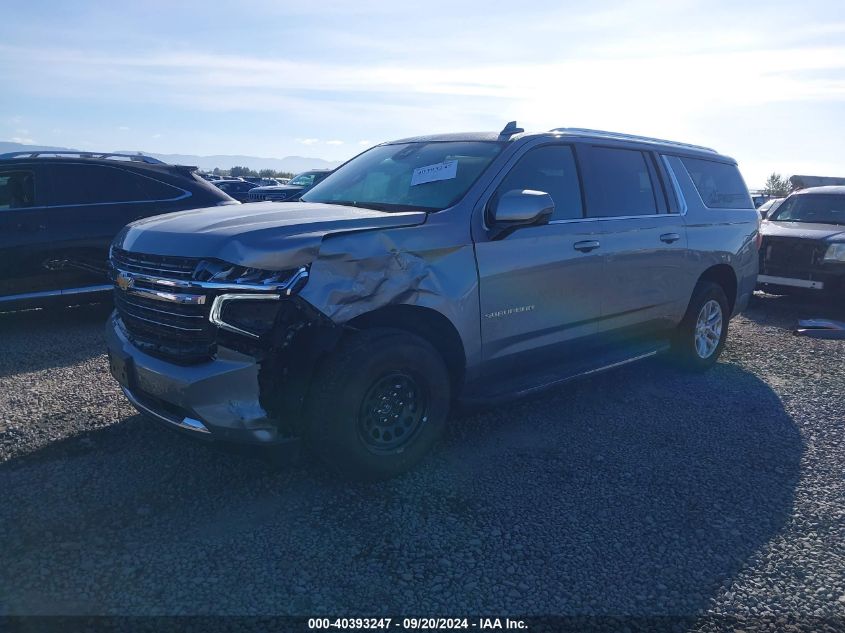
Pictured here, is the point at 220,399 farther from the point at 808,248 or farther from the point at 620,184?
the point at 808,248

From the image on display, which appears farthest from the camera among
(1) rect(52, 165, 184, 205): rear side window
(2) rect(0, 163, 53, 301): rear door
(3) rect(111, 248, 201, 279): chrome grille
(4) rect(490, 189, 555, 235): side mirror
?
(1) rect(52, 165, 184, 205): rear side window

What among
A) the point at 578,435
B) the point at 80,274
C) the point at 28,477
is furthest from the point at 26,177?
the point at 578,435

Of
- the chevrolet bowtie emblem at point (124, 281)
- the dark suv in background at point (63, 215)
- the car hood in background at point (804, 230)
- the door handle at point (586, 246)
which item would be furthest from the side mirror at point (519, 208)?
the car hood in background at point (804, 230)

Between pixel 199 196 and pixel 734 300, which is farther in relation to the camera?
pixel 199 196

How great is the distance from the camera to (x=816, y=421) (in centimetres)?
502

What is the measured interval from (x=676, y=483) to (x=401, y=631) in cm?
206

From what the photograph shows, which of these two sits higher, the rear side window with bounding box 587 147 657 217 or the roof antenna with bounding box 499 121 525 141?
the roof antenna with bounding box 499 121 525 141

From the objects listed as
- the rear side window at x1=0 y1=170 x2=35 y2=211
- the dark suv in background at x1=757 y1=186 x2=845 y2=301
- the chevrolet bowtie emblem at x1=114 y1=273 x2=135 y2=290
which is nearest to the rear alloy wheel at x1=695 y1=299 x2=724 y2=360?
the dark suv in background at x1=757 y1=186 x2=845 y2=301

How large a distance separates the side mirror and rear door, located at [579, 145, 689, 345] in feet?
2.92

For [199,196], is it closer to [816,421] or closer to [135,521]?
[135,521]

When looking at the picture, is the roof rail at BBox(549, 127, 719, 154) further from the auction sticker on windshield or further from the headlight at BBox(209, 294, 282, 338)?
the headlight at BBox(209, 294, 282, 338)

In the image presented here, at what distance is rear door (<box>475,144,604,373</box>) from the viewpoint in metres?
4.04

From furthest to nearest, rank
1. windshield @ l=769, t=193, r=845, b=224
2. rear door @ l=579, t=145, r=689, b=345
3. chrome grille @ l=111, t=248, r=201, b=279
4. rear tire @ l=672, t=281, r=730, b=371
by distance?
windshield @ l=769, t=193, r=845, b=224 < rear tire @ l=672, t=281, r=730, b=371 < rear door @ l=579, t=145, r=689, b=345 < chrome grille @ l=111, t=248, r=201, b=279

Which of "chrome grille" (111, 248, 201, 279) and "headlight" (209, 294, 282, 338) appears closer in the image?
"headlight" (209, 294, 282, 338)
